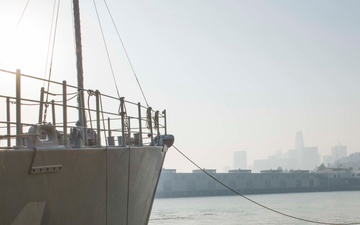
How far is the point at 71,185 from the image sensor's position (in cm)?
694

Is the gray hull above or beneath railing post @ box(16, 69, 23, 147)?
beneath

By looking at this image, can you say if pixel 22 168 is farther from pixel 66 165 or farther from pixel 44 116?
pixel 44 116

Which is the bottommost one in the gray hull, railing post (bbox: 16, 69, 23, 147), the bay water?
the bay water

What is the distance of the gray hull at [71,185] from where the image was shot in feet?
18.9

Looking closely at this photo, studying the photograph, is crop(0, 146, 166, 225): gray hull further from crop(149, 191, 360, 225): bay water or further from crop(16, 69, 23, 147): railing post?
crop(149, 191, 360, 225): bay water

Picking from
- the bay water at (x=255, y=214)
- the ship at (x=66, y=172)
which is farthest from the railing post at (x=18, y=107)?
the bay water at (x=255, y=214)

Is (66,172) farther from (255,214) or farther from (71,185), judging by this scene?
(255,214)

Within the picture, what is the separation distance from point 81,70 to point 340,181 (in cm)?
15613

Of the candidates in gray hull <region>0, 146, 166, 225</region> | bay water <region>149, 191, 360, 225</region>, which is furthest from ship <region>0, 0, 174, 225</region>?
bay water <region>149, 191, 360, 225</region>

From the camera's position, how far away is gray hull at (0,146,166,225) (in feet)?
18.9

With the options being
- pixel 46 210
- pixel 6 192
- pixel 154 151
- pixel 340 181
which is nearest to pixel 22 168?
pixel 6 192

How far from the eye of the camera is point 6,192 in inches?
222

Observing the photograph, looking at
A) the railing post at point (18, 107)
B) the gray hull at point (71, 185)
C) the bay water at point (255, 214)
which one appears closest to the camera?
the gray hull at point (71, 185)

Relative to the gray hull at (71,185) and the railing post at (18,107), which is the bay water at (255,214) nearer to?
the gray hull at (71,185)
